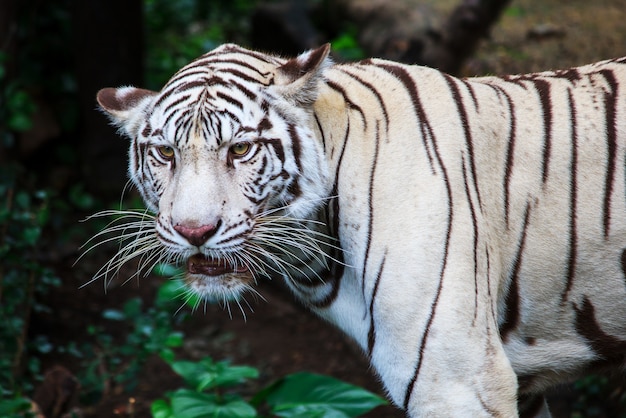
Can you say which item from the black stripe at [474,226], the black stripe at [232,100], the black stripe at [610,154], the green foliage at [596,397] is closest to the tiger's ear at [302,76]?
the black stripe at [232,100]

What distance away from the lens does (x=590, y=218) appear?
2477mm

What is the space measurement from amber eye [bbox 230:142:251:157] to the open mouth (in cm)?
32

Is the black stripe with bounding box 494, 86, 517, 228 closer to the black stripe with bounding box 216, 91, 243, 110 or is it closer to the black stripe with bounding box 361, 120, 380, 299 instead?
the black stripe with bounding box 361, 120, 380, 299

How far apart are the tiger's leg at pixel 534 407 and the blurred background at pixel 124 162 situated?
2.95 ft

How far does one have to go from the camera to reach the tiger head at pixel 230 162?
232cm

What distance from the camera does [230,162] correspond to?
7.73ft

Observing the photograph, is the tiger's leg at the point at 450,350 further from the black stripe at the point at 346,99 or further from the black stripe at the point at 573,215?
the black stripe at the point at 346,99

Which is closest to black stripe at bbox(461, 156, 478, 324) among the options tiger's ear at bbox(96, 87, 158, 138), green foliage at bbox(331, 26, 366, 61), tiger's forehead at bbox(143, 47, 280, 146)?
tiger's forehead at bbox(143, 47, 280, 146)

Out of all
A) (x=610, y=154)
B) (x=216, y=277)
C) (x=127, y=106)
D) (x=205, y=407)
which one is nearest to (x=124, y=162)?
(x=205, y=407)

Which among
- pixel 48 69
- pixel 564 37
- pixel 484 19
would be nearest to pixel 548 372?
pixel 484 19

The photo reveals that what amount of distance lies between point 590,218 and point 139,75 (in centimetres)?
408

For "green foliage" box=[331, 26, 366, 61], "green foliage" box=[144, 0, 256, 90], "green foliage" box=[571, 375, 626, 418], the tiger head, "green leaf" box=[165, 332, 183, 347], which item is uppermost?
"green foliage" box=[144, 0, 256, 90]

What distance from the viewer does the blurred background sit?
3.85m

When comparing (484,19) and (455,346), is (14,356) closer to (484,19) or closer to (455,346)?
(455,346)
